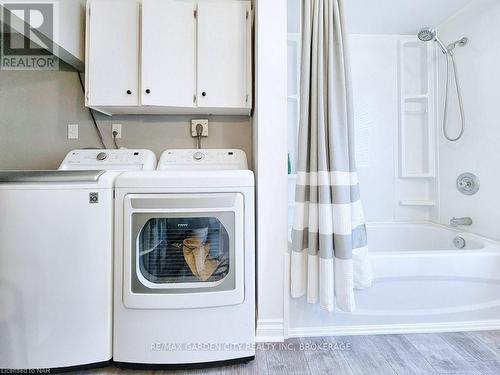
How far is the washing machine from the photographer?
4.27ft

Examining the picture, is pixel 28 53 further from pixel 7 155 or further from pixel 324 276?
pixel 324 276

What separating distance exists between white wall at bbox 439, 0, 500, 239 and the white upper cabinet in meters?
1.71

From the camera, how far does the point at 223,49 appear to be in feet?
5.74

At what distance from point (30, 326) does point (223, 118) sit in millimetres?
1670

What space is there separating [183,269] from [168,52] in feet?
4.49

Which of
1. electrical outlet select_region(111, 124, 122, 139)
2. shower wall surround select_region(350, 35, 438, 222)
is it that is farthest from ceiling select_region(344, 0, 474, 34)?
electrical outlet select_region(111, 124, 122, 139)

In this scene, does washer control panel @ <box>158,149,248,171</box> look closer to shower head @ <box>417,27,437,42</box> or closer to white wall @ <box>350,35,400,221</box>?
white wall @ <box>350,35,400,221</box>

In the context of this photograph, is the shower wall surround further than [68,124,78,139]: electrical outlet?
Yes

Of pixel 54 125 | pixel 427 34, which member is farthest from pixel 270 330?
pixel 427 34

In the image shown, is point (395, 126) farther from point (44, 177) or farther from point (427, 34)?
point (44, 177)

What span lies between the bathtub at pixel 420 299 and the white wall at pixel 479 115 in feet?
1.47

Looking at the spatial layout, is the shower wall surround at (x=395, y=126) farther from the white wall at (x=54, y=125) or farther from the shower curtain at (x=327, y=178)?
the white wall at (x=54, y=125)

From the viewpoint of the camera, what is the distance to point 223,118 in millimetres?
2055

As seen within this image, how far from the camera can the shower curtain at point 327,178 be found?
1424mm
